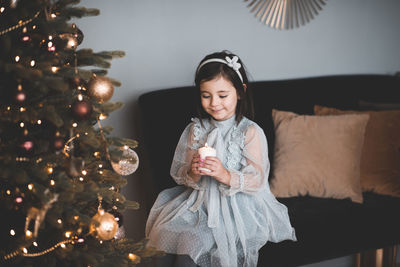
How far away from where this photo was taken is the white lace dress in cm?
174

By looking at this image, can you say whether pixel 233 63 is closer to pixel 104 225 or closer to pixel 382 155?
pixel 104 225

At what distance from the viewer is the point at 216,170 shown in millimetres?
1722

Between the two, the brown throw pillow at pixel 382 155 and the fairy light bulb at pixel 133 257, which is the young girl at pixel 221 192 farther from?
the brown throw pillow at pixel 382 155

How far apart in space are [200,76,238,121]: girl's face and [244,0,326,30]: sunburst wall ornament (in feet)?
3.42

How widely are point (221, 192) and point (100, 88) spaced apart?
0.78m

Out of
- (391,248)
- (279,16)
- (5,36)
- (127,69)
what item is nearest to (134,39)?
(127,69)

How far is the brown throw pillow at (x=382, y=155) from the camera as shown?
2.35 meters

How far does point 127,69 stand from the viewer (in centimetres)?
247

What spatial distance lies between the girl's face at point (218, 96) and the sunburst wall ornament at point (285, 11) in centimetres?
104

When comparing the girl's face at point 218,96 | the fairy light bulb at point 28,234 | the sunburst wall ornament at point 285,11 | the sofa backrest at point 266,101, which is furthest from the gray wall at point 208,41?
the fairy light bulb at point 28,234

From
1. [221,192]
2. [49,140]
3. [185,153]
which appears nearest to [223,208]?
[221,192]

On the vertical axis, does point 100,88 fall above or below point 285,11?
below

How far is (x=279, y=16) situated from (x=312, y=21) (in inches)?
11.2

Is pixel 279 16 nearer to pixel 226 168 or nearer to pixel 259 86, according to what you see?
pixel 259 86
